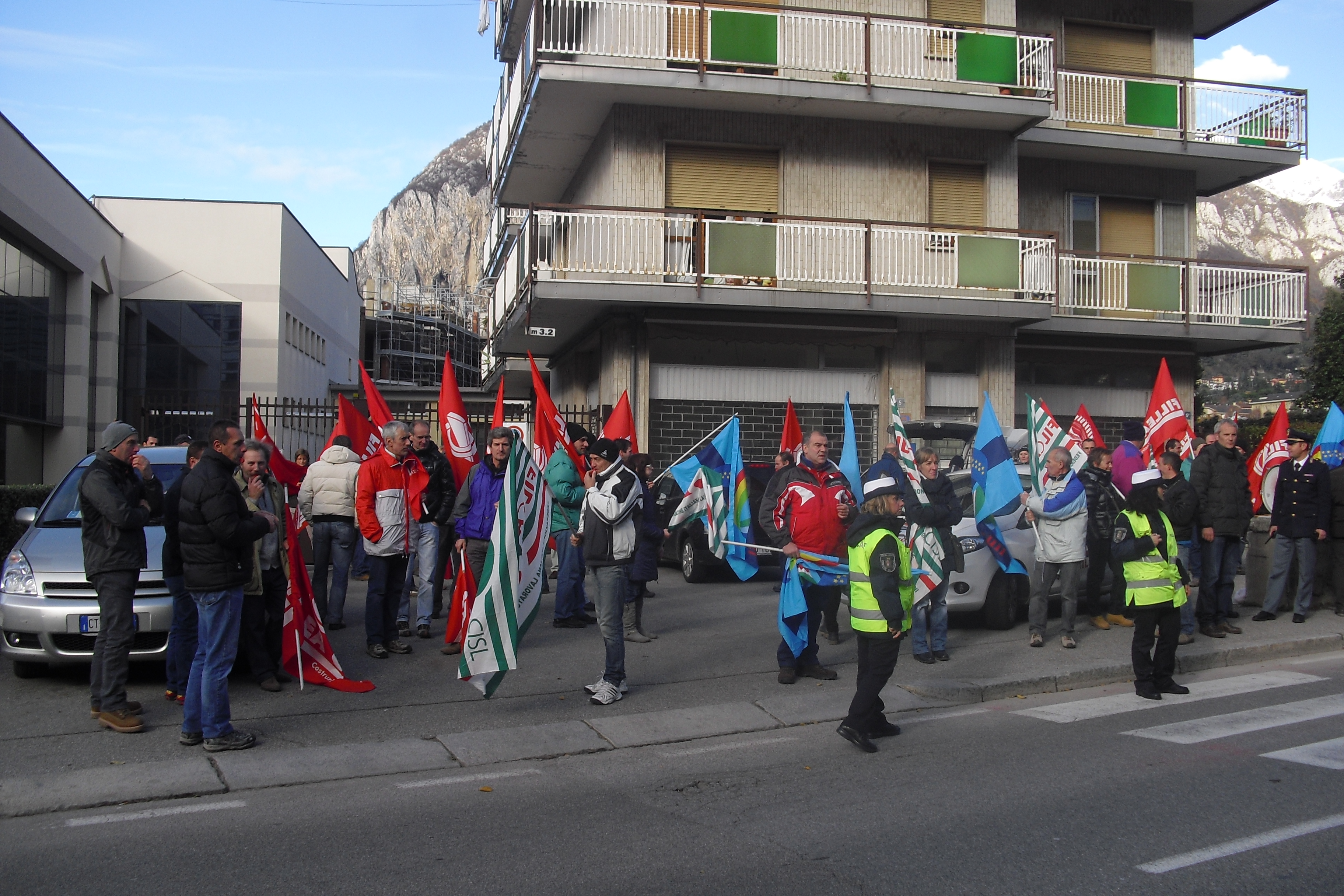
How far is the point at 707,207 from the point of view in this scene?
17.3 m

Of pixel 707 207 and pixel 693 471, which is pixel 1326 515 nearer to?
pixel 693 471

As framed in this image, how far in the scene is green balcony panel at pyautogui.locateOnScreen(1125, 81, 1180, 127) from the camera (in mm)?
19234

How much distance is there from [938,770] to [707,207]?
1261 centimetres

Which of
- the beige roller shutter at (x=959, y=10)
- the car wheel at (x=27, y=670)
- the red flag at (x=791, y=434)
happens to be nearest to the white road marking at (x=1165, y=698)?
the red flag at (x=791, y=434)

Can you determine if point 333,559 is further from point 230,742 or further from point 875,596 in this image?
point 875,596

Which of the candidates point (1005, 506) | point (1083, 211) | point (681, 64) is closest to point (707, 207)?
point (681, 64)

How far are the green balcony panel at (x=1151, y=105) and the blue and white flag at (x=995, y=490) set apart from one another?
11863 millimetres

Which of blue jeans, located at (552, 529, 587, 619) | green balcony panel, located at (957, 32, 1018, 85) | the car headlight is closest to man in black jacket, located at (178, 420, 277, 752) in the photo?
the car headlight

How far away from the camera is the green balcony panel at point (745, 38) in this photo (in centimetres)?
1653

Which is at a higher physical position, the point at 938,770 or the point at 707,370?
the point at 707,370

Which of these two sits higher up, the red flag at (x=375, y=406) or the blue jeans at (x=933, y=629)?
the red flag at (x=375, y=406)

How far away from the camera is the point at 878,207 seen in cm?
1789

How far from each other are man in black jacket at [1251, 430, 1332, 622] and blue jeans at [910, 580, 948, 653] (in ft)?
13.7

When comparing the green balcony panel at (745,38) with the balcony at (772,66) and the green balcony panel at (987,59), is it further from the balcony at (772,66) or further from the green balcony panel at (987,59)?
the green balcony panel at (987,59)
